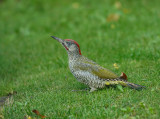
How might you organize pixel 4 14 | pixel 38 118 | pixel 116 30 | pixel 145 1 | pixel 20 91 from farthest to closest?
1. pixel 4 14
2. pixel 145 1
3. pixel 116 30
4. pixel 20 91
5. pixel 38 118

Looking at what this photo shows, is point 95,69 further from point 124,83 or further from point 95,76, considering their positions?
point 124,83

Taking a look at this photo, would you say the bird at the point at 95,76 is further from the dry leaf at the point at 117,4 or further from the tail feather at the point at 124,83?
the dry leaf at the point at 117,4

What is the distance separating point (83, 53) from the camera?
7414mm

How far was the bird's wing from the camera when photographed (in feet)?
16.4

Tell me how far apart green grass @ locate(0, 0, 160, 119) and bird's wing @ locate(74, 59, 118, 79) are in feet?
0.74

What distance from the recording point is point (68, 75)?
20.3ft

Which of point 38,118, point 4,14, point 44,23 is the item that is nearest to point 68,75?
point 38,118

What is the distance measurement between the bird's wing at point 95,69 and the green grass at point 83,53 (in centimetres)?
22

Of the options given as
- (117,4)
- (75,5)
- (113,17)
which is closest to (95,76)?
(113,17)

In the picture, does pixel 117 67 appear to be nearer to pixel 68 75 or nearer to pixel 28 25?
pixel 68 75

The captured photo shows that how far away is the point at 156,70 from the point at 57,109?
218 centimetres

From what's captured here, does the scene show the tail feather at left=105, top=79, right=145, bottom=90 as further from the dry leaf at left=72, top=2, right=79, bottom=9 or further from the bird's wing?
the dry leaf at left=72, top=2, right=79, bottom=9

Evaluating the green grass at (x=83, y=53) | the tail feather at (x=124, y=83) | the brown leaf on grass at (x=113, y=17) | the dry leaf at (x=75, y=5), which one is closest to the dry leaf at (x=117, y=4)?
the green grass at (x=83, y=53)

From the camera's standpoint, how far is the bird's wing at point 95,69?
499cm
